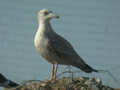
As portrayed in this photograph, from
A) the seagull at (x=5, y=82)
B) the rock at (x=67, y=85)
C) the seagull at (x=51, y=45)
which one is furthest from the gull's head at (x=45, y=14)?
the rock at (x=67, y=85)

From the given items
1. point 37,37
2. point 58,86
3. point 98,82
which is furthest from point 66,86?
point 37,37

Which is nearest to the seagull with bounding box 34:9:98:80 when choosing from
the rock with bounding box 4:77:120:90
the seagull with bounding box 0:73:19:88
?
the seagull with bounding box 0:73:19:88

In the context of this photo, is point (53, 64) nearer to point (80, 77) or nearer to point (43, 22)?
point (43, 22)

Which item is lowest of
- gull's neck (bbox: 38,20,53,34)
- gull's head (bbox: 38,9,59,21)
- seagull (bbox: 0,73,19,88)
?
seagull (bbox: 0,73,19,88)

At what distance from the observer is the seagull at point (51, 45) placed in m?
4.17

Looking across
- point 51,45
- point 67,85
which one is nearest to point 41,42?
point 51,45

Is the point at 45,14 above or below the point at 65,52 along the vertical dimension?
above

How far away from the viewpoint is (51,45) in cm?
425

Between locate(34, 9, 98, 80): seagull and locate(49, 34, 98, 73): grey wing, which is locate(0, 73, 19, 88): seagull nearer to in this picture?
locate(34, 9, 98, 80): seagull

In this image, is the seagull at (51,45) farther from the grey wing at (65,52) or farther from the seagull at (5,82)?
the seagull at (5,82)

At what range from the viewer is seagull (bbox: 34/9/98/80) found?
4168mm

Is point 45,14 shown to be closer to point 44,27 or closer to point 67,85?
point 44,27

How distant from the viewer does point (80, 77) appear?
2822mm

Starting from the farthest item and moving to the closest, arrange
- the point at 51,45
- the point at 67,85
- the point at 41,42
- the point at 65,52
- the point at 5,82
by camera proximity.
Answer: the point at 5,82 < the point at 65,52 < the point at 51,45 < the point at 41,42 < the point at 67,85
